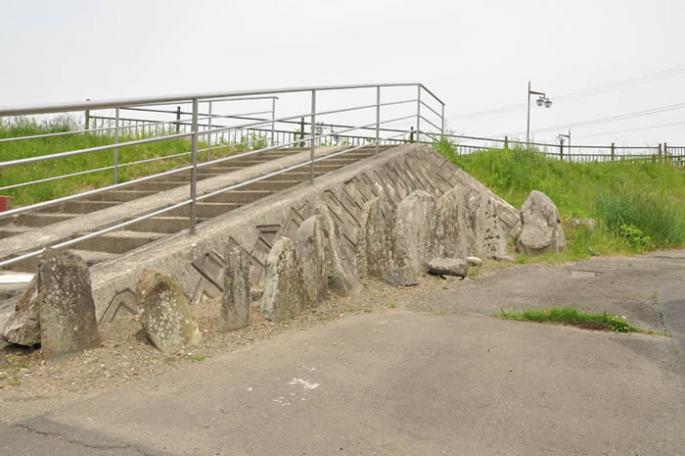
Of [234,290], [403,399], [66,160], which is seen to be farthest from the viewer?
[66,160]

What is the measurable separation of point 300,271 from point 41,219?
3364mm

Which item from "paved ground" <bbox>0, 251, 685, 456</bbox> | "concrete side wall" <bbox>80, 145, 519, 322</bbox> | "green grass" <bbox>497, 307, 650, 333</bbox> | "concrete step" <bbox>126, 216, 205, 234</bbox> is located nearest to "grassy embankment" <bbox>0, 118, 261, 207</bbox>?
"concrete side wall" <bbox>80, 145, 519, 322</bbox>

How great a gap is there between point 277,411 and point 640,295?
395cm

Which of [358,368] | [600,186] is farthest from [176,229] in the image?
[600,186]

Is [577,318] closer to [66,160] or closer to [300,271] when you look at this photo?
[300,271]

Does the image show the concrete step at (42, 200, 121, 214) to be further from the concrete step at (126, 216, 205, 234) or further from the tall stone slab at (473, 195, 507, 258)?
the tall stone slab at (473, 195, 507, 258)

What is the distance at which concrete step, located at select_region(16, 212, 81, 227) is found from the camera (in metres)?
6.04

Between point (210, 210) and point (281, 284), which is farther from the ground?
point (210, 210)

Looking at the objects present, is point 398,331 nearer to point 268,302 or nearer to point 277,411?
point 268,302

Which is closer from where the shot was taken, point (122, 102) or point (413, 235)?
point (122, 102)

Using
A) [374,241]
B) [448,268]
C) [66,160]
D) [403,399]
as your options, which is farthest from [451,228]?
[66,160]

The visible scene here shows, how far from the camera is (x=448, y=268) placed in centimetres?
604

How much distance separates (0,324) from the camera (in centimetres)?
329

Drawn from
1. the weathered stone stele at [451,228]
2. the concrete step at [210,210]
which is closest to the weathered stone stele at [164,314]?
the concrete step at [210,210]
